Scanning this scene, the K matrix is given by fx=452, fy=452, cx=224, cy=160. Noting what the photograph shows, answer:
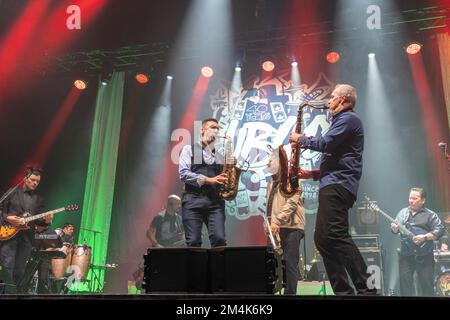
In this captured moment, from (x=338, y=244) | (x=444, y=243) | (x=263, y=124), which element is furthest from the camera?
(x=263, y=124)

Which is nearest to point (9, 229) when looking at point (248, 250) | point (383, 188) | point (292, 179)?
point (292, 179)

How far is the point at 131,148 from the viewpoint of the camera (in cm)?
1063

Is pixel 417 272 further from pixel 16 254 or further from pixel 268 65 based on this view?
pixel 16 254

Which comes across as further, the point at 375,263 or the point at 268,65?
the point at 268,65

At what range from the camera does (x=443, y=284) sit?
24.7 ft

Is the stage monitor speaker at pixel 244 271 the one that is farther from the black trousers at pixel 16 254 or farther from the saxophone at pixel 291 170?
the black trousers at pixel 16 254

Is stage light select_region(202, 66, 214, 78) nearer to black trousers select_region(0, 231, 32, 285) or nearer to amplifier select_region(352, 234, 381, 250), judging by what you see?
amplifier select_region(352, 234, 381, 250)

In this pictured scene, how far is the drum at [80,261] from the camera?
28.9 ft

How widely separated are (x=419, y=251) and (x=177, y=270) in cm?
544

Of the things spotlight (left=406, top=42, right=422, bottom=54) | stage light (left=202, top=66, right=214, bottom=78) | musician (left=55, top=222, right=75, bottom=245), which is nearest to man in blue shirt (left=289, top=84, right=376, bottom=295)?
spotlight (left=406, top=42, right=422, bottom=54)

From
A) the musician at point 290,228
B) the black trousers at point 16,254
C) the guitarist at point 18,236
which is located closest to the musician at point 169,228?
the guitarist at point 18,236

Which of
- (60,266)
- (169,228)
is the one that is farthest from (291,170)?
(60,266)

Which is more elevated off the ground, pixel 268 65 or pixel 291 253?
pixel 268 65

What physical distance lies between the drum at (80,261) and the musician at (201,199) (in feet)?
16.1
